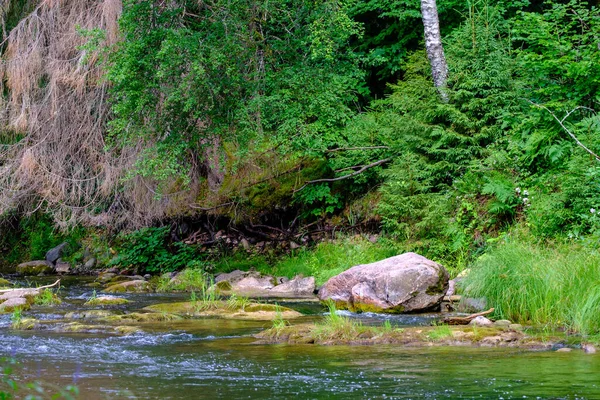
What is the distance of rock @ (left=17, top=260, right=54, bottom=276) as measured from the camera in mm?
19297

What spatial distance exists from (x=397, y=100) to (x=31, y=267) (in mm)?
10472

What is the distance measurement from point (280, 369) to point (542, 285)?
13.0 ft

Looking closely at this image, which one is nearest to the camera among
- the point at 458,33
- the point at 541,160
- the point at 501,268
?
the point at 501,268

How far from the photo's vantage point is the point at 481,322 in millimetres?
8938

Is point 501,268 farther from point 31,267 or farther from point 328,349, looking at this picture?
point 31,267

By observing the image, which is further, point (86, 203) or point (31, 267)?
point (31, 267)

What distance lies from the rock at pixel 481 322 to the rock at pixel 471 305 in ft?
2.93

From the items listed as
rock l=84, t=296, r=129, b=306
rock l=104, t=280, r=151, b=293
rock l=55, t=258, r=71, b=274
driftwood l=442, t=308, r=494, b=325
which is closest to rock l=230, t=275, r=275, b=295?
rock l=104, t=280, r=151, b=293

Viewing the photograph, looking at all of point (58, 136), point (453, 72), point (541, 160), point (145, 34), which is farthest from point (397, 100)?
point (58, 136)

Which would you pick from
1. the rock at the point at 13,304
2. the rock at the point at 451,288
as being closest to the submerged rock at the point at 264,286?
the rock at the point at 451,288

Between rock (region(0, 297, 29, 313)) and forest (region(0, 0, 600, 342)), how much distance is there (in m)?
3.14

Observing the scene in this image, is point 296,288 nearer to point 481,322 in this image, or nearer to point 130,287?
point 130,287

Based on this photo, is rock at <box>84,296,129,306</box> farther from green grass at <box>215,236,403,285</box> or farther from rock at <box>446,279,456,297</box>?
rock at <box>446,279,456,297</box>

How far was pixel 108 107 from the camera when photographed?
16.8 meters
